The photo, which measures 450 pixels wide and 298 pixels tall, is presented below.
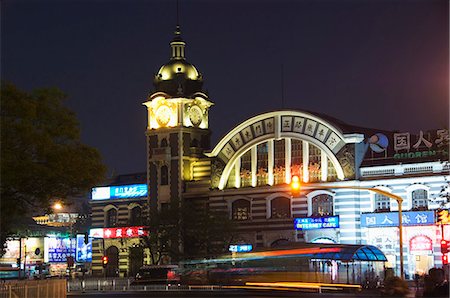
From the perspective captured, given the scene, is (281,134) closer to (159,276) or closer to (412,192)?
(412,192)

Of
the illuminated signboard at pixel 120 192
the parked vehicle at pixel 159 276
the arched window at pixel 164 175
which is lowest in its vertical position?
the parked vehicle at pixel 159 276

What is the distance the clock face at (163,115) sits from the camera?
88.9 m

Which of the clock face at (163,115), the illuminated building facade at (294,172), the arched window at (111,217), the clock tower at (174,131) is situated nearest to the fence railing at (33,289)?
the illuminated building facade at (294,172)

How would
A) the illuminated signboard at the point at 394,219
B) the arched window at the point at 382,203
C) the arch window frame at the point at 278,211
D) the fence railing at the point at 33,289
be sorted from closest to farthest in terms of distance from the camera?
the fence railing at the point at 33,289 < the illuminated signboard at the point at 394,219 < the arched window at the point at 382,203 < the arch window frame at the point at 278,211

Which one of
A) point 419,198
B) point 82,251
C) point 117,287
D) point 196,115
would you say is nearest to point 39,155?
point 117,287

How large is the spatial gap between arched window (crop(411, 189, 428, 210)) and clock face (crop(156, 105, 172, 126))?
26095 millimetres

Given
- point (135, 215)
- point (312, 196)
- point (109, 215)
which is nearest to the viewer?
point (312, 196)

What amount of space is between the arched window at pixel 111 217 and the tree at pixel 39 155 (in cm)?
5907

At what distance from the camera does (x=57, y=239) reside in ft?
449

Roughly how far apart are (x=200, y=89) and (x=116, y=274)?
769 inches

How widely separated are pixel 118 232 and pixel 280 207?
60.1 ft

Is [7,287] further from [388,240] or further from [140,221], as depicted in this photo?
[140,221]

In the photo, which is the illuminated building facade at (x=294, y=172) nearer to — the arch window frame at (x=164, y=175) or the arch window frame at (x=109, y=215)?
the arch window frame at (x=164, y=175)

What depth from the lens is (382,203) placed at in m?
73.9
